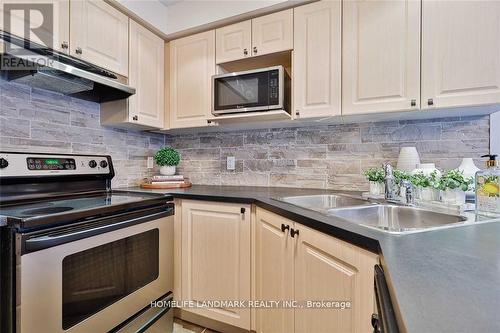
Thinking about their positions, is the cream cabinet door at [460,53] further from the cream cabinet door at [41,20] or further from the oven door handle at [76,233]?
the cream cabinet door at [41,20]

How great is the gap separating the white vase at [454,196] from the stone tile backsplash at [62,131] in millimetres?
2183

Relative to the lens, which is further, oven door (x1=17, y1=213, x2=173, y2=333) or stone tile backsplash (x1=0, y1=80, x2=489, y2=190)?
stone tile backsplash (x1=0, y1=80, x2=489, y2=190)

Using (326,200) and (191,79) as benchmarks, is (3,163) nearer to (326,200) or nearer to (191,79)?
(191,79)

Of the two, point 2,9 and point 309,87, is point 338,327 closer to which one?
point 309,87

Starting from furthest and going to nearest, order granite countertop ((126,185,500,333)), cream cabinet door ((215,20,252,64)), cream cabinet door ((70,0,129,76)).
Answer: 1. cream cabinet door ((215,20,252,64))
2. cream cabinet door ((70,0,129,76))
3. granite countertop ((126,185,500,333))

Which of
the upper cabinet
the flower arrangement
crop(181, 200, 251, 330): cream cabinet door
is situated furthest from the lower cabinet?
the upper cabinet

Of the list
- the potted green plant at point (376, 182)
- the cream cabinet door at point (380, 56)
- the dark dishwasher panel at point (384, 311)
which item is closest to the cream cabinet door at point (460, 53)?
the cream cabinet door at point (380, 56)

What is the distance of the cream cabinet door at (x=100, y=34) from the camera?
153 centimetres

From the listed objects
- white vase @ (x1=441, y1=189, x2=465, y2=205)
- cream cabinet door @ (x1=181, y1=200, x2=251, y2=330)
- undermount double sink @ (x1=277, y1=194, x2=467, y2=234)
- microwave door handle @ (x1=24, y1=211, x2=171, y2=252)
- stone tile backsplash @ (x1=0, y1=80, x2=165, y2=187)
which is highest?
stone tile backsplash @ (x1=0, y1=80, x2=165, y2=187)

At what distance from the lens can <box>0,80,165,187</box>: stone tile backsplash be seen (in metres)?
1.45

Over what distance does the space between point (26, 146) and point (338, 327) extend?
1.88m

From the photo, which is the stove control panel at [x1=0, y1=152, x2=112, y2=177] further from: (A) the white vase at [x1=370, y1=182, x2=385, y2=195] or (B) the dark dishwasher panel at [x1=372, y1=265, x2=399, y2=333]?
(A) the white vase at [x1=370, y1=182, x2=385, y2=195]

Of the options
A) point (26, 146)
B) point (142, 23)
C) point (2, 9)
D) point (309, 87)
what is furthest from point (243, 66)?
point (26, 146)

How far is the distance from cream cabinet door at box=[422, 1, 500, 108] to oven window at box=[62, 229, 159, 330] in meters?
1.80
